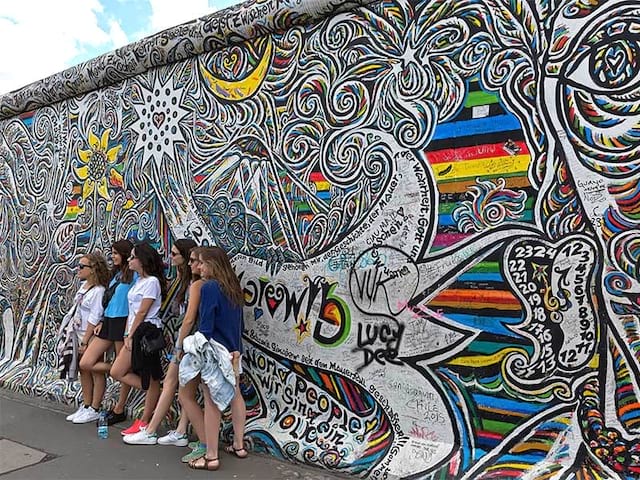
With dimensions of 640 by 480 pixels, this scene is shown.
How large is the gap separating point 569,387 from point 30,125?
22.3 feet

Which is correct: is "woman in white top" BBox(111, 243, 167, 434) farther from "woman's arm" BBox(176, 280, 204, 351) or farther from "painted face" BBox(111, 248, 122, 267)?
"woman's arm" BBox(176, 280, 204, 351)

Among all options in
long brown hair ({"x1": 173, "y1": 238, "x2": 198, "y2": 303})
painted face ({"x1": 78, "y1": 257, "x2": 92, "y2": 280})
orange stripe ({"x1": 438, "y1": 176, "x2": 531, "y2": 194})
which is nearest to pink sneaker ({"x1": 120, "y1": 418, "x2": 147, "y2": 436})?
long brown hair ({"x1": 173, "y1": 238, "x2": 198, "y2": 303})

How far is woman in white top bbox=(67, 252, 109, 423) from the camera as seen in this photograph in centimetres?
594

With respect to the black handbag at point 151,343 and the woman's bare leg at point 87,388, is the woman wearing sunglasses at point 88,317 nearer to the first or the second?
the woman's bare leg at point 87,388

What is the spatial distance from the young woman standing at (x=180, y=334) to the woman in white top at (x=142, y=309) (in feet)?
0.68

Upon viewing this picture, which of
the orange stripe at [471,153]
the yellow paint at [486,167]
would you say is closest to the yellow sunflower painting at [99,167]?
the orange stripe at [471,153]

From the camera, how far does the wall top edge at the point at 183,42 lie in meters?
4.85

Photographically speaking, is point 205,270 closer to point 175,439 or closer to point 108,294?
point 175,439

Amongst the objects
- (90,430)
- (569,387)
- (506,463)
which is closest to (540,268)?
(569,387)

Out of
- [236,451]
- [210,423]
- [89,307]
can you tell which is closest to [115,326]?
[89,307]

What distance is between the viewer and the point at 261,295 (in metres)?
5.11

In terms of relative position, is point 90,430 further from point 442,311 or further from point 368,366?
point 442,311

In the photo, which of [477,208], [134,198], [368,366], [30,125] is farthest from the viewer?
[30,125]

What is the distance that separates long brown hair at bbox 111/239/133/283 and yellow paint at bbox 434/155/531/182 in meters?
3.18
